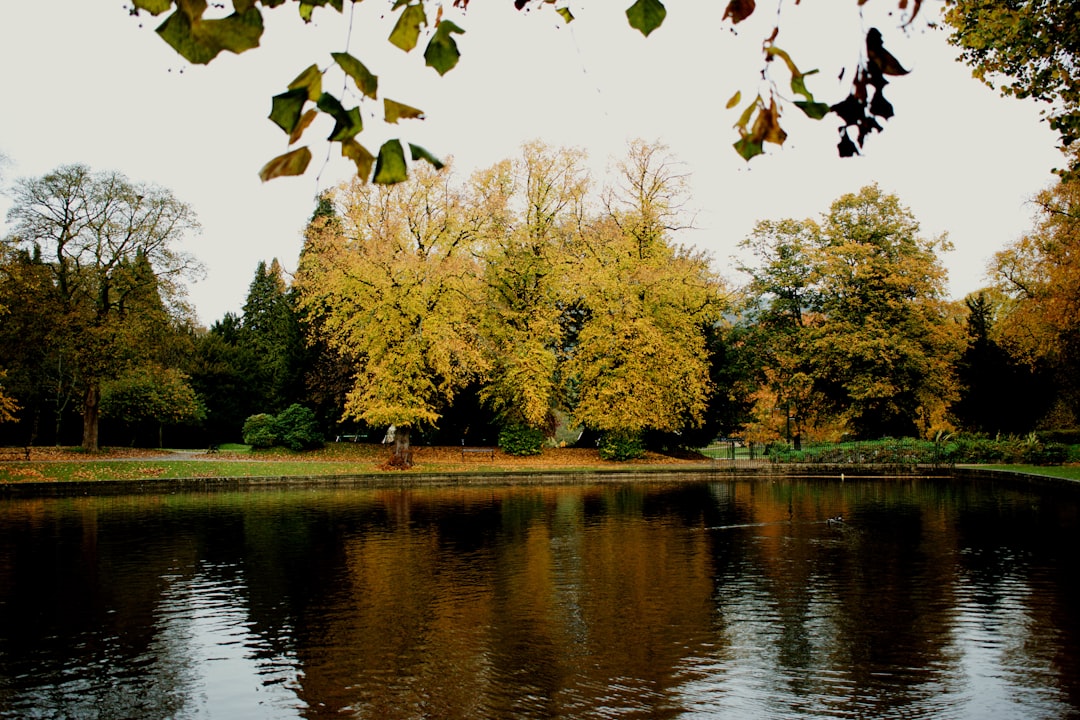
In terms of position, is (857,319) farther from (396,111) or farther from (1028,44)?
(396,111)

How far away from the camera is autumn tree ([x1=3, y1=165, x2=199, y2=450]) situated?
32.5 meters

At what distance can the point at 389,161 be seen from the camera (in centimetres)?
210

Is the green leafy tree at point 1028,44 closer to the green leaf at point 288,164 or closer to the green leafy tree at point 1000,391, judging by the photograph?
the green leaf at point 288,164

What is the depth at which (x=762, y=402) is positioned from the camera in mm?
48719

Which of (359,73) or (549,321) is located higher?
(549,321)

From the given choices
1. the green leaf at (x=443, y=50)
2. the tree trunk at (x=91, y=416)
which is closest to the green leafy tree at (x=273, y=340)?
the tree trunk at (x=91, y=416)

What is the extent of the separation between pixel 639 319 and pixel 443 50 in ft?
109

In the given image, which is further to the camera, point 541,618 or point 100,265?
point 100,265

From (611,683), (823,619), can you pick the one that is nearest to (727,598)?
(823,619)

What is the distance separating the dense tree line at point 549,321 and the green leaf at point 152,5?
27922 millimetres

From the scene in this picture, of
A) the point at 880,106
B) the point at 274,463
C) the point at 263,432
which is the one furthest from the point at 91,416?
the point at 880,106

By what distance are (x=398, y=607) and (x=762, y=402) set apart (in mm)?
42197

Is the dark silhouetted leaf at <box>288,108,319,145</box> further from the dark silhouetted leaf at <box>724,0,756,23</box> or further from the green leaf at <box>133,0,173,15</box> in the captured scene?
the dark silhouetted leaf at <box>724,0,756,23</box>

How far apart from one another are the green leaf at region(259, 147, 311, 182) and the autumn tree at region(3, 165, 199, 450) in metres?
34.6
